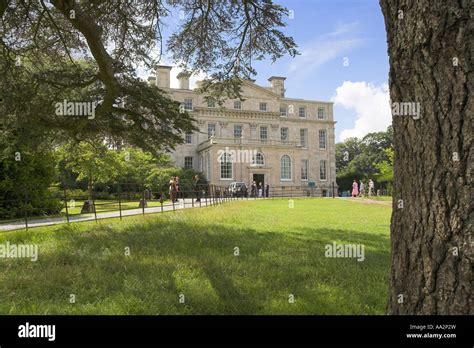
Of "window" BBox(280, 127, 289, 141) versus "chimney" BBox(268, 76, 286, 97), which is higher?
"chimney" BBox(268, 76, 286, 97)

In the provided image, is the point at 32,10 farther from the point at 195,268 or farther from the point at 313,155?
the point at 313,155

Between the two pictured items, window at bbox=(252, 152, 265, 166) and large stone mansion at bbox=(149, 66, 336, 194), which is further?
window at bbox=(252, 152, 265, 166)

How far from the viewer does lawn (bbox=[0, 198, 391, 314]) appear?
160 inches

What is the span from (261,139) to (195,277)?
47576mm

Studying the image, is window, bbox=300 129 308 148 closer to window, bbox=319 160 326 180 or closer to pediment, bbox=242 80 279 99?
window, bbox=319 160 326 180

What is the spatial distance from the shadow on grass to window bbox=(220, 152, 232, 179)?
3993 cm

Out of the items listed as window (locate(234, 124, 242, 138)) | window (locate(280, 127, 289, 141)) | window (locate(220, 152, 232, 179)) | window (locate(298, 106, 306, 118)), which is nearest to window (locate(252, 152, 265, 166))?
window (locate(220, 152, 232, 179))

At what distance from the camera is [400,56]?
284cm

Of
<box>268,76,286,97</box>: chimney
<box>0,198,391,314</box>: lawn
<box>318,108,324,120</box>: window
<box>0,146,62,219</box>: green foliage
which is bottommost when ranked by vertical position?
<box>0,198,391,314</box>: lawn

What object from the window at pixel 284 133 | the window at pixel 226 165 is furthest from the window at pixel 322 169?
the window at pixel 226 165

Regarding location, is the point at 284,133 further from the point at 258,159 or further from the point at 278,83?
the point at 258,159

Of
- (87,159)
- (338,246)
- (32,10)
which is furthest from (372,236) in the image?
(87,159)

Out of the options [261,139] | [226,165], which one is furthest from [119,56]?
[261,139]

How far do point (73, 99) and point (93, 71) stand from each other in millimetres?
909
